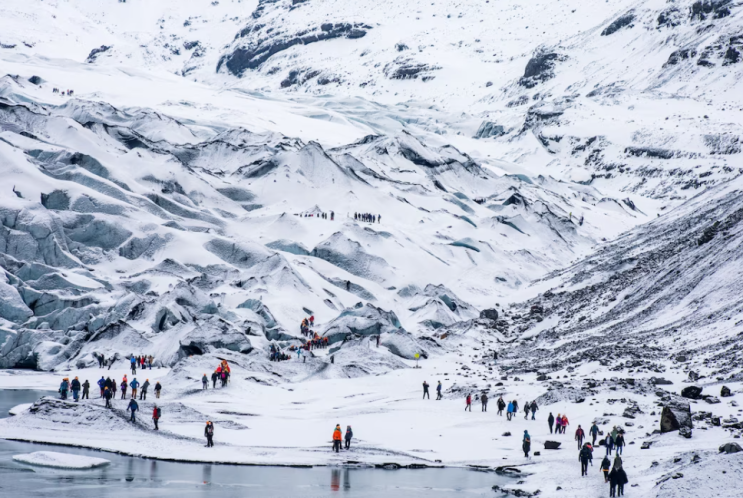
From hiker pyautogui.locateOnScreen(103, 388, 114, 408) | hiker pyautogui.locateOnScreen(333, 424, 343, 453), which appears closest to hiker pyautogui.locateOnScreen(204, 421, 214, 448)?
hiker pyautogui.locateOnScreen(333, 424, 343, 453)

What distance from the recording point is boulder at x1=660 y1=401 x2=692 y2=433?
1331 inches

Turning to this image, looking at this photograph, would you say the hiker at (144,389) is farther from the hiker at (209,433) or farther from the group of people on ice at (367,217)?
the group of people on ice at (367,217)

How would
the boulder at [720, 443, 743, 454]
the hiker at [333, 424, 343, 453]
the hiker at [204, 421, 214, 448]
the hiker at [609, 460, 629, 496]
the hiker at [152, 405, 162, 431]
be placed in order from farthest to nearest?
1. the hiker at [152, 405, 162, 431]
2. the hiker at [204, 421, 214, 448]
3. the hiker at [333, 424, 343, 453]
4. the boulder at [720, 443, 743, 454]
5. the hiker at [609, 460, 629, 496]

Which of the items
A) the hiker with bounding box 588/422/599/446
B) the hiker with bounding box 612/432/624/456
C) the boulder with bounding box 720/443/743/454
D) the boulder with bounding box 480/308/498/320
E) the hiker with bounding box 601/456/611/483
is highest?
the boulder with bounding box 480/308/498/320

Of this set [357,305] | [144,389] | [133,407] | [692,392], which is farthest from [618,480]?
[357,305]

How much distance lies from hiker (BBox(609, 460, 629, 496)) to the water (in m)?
4.53

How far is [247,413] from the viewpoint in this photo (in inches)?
1736

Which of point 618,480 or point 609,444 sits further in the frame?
point 609,444

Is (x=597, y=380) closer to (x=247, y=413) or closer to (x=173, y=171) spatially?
(x=247, y=413)

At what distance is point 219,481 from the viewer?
3142cm

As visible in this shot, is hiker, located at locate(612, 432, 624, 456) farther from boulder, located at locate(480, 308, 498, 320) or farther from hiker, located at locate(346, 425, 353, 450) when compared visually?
boulder, located at locate(480, 308, 498, 320)

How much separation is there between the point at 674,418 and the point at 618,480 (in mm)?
8077

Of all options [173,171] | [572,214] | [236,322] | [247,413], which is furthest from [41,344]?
[572,214]

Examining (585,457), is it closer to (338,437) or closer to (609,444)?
(609,444)
